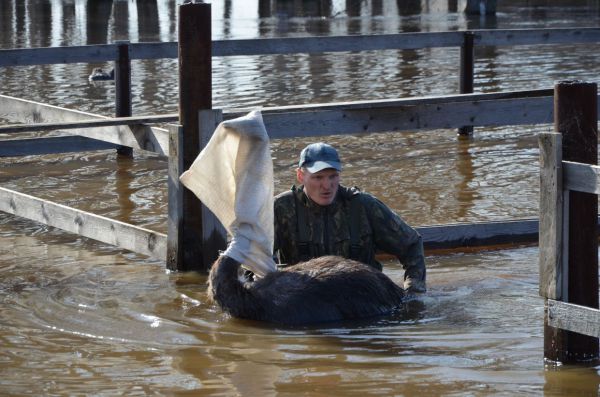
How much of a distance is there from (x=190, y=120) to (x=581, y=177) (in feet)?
10.1

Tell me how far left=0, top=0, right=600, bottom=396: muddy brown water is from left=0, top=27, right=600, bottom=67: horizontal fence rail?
1010 mm

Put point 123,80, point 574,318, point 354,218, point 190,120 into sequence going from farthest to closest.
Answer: point 123,80 < point 190,120 < point 354,218 < point 574,318

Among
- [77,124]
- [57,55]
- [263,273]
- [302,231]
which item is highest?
[57,55]

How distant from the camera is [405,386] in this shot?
5.36 m

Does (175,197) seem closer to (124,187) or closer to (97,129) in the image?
(97,129)

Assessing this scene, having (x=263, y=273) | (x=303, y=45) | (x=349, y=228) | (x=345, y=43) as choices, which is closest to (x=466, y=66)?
(x=345, y=43)

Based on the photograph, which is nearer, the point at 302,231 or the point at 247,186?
the point at 247,186

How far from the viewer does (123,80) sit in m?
12.3

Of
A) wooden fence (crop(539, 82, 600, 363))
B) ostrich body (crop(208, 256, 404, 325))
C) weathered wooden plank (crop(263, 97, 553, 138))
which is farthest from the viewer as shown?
weathered wooden plank (crop(263, 97, 553, 138))

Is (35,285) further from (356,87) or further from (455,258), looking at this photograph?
(356,87)

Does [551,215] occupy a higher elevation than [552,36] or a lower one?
lower

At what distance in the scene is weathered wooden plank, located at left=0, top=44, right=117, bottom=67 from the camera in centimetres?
Result: 1212

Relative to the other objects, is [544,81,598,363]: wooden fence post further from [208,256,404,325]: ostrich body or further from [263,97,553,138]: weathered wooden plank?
[263,97,553,138]: weathered wooden plank

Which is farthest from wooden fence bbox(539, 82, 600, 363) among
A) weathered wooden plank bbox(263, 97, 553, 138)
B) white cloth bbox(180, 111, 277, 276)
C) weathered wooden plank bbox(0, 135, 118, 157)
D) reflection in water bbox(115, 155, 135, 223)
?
reflection in water bbox(115, 155, 135, 223)
